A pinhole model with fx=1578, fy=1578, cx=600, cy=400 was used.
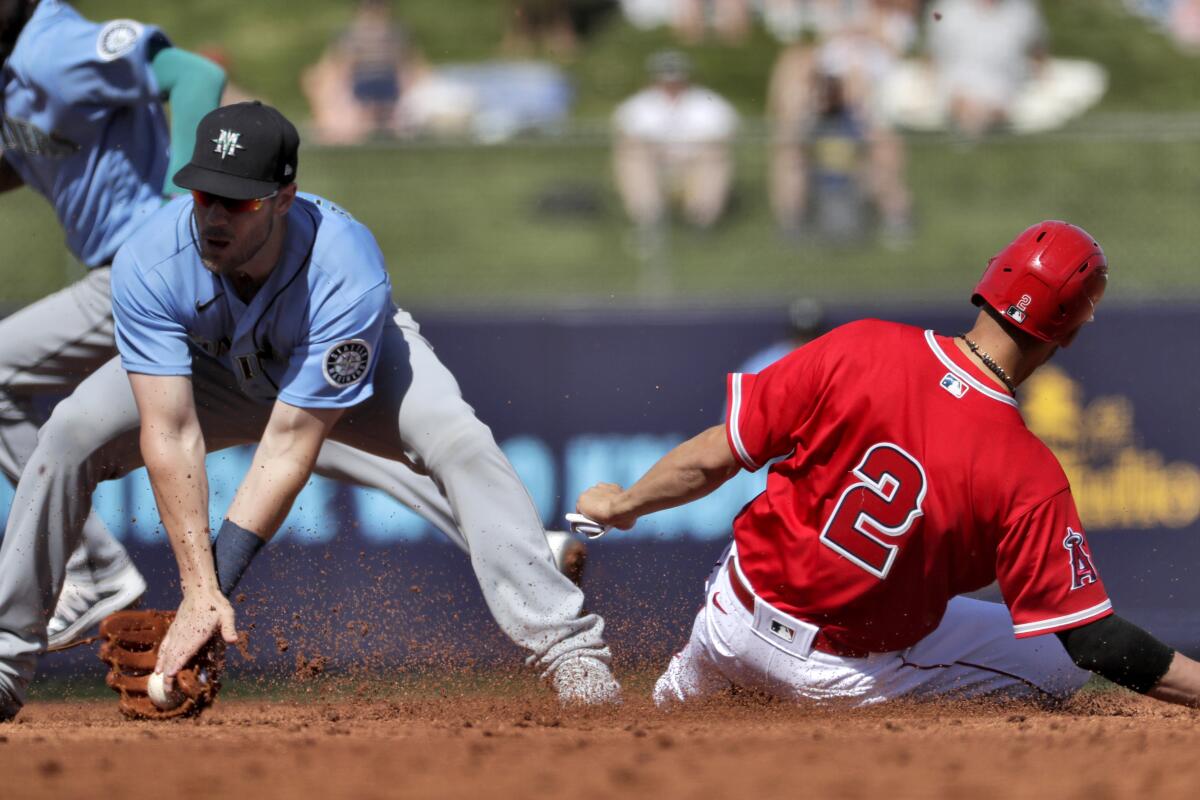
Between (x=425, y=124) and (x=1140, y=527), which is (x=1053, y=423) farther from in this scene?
(x=425, y=124)

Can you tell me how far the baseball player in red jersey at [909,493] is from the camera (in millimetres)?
4531

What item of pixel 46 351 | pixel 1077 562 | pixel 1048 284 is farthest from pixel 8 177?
pixel 1077 562

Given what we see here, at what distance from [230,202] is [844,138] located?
5894mm

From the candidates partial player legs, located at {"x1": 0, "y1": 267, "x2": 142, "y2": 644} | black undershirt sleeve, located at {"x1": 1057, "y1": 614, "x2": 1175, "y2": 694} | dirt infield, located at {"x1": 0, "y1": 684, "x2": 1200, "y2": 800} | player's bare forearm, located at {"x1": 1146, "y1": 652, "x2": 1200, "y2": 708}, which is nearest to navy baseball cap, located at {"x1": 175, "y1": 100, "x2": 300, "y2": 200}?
partial player legs, located at {"x1": 0, "y1": 267, "x2": 142, "y2": 644}

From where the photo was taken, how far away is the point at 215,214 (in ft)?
15.9

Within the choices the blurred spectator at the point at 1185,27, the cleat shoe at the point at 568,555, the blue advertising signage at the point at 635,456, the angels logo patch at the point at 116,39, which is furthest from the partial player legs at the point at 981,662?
the blurred spectator at the point at 1185,27

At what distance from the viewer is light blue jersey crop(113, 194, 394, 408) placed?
5047 millimetres

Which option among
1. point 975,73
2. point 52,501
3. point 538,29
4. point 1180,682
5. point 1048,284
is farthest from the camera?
point 538,29

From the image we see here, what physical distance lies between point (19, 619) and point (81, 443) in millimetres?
654

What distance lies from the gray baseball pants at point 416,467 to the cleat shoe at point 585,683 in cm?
4

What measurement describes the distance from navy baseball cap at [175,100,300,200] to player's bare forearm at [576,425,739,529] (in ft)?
4.74

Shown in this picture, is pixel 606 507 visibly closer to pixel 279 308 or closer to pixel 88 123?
pixel 279 308

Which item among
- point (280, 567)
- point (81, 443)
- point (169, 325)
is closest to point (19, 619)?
point (81, 443)

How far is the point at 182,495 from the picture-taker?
4.98 m
